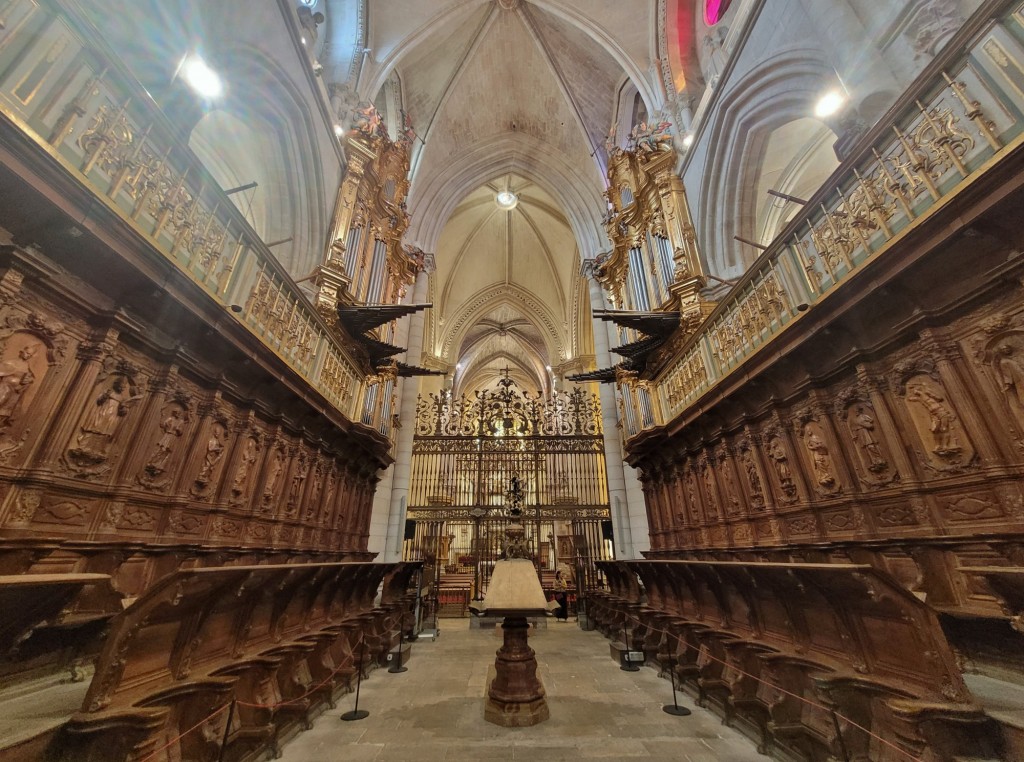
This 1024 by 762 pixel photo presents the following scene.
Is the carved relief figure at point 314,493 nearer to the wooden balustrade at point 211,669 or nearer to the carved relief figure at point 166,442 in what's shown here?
the wooden balustrade at point 211,669

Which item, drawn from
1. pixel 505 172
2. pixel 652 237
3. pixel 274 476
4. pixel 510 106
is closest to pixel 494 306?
pixel 505 172

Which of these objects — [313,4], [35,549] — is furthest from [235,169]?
[35,549]

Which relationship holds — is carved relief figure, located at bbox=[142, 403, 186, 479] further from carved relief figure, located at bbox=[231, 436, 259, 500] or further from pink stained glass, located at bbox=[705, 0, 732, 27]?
pink stained glass, located at bbox=[705, 0, 732, 27]

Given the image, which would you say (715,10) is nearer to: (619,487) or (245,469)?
(619,487)

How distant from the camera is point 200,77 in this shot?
5.60 metres

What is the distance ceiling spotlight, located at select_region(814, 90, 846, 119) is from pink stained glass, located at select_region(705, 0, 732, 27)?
4.03 metres

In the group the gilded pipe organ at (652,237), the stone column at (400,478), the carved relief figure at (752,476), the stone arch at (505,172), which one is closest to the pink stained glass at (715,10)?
the gilded pipe organ at (652,237)

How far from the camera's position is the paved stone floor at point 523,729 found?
2592 mm

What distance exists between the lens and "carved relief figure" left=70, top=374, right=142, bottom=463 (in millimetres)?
2562

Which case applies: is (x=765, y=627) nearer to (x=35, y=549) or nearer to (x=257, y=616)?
(x=257, y=616)

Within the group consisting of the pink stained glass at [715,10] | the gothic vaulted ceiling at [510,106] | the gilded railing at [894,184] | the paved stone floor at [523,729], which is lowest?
the paved stone floor at [523,729]

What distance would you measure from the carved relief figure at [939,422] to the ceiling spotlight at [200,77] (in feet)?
27.0

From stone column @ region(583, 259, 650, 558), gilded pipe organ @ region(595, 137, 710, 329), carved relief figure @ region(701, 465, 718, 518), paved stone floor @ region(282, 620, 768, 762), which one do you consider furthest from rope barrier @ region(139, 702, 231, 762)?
stone column @ region(583, 259, 650, 558)

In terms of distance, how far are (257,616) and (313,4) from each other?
39.5 ft
